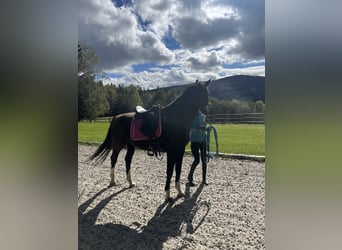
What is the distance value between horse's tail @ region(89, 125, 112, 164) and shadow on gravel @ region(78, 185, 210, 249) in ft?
1.62

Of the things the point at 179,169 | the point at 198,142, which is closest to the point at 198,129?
the point at 198,142

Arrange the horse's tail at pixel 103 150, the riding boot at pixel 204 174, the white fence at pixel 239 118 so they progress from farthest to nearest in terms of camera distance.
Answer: the horse's tail at pixel 103 150, the riding boot at pixel 204 174, the white fence at pixel 239 118

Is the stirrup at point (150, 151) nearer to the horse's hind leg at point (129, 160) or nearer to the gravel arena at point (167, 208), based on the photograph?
the gravel arena at point (167, 208)

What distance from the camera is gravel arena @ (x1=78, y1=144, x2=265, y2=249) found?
6.93 ft

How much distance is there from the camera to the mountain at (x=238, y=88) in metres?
1.87

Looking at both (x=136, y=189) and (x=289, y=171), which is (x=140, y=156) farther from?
(x=289, y=171)

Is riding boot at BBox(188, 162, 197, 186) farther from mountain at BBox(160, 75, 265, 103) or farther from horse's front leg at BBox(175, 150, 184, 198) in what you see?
mountain at BBox(160, 75, 265, 103)

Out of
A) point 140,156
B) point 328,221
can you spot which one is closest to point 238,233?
point 140,156

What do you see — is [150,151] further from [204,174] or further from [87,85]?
[87,85]

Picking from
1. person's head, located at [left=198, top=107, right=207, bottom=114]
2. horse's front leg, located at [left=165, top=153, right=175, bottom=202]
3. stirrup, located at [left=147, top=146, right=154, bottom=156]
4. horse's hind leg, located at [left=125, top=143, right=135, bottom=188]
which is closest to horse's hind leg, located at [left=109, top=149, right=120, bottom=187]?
horse's hind leg, located at [left=125, top=143, right=135, bottom=188]

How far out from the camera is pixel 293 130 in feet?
2.37

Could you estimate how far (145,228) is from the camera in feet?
7.61

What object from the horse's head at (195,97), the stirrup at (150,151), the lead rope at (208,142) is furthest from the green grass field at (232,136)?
the stirrup at (150,151)

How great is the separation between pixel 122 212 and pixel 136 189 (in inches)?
12.0
